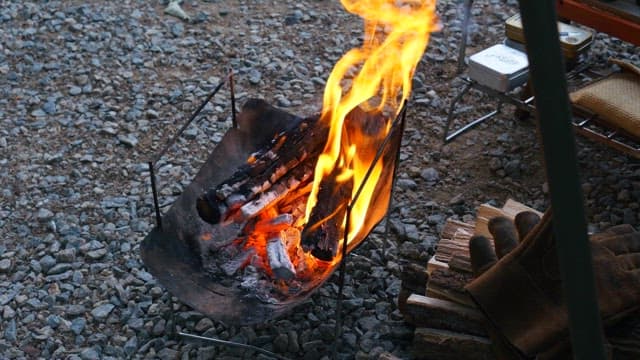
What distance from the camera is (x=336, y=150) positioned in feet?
10.5

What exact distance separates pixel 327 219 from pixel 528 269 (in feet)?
2.53

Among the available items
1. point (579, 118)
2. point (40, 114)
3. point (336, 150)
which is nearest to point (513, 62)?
point (579, 118)

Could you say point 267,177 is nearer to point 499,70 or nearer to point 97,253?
point 97,253

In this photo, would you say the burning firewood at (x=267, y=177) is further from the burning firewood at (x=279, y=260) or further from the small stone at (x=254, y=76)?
the small stone at (x=254, y=76)

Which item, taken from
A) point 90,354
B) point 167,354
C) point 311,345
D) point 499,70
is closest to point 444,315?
point 311,345

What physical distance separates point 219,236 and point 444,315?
2.97 ft

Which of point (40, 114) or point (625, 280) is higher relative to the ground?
point (625, 280)

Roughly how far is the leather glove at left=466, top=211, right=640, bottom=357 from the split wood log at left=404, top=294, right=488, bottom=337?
161 mm

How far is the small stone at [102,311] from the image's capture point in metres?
3.25

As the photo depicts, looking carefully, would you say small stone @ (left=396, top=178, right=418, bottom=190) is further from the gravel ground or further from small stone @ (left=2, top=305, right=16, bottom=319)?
small stone @ (left=2, top=305, right=16, bottom=319)

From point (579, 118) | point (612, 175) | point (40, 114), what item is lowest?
point (40, 114)

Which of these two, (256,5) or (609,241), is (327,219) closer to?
(609,241)

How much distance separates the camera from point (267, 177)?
318 centimetres

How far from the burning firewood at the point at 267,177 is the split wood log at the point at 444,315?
678mm
